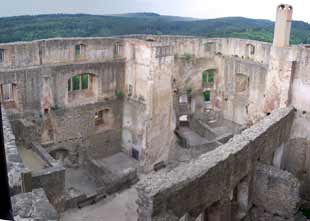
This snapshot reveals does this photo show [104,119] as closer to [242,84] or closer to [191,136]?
[191,136]

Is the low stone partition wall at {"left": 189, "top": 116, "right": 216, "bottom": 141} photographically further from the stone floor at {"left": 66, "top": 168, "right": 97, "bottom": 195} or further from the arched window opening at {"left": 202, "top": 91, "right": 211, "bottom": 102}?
the stone floor at {"left": 66, "top": 168, "right": 97, "bottom": 195}

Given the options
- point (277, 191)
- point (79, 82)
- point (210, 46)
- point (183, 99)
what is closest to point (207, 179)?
point (277, 191)

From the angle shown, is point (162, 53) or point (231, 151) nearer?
point (231, 151)

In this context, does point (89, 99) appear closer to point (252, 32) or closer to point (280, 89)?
point (280, 89)

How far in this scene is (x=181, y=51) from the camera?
2066 centimetres

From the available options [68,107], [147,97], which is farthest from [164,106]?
[68,107]

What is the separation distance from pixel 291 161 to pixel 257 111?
529cm

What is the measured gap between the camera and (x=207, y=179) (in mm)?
8898

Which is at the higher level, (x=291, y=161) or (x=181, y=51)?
(x=181, y=51)

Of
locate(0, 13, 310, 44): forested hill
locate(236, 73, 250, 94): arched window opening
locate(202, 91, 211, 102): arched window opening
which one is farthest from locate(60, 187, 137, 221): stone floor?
locate(0, 13, 310, 44): forested hill

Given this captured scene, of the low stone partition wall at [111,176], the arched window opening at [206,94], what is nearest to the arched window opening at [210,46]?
the arched window opening at [206,94]

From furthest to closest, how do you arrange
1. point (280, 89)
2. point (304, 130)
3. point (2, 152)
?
point (280, 89) < point (304, 130) < point (2, 152)

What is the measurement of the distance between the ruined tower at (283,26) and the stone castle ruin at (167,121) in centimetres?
4

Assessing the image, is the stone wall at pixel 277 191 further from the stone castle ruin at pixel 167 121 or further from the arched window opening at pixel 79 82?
the arched window opening at pixel 79 82
